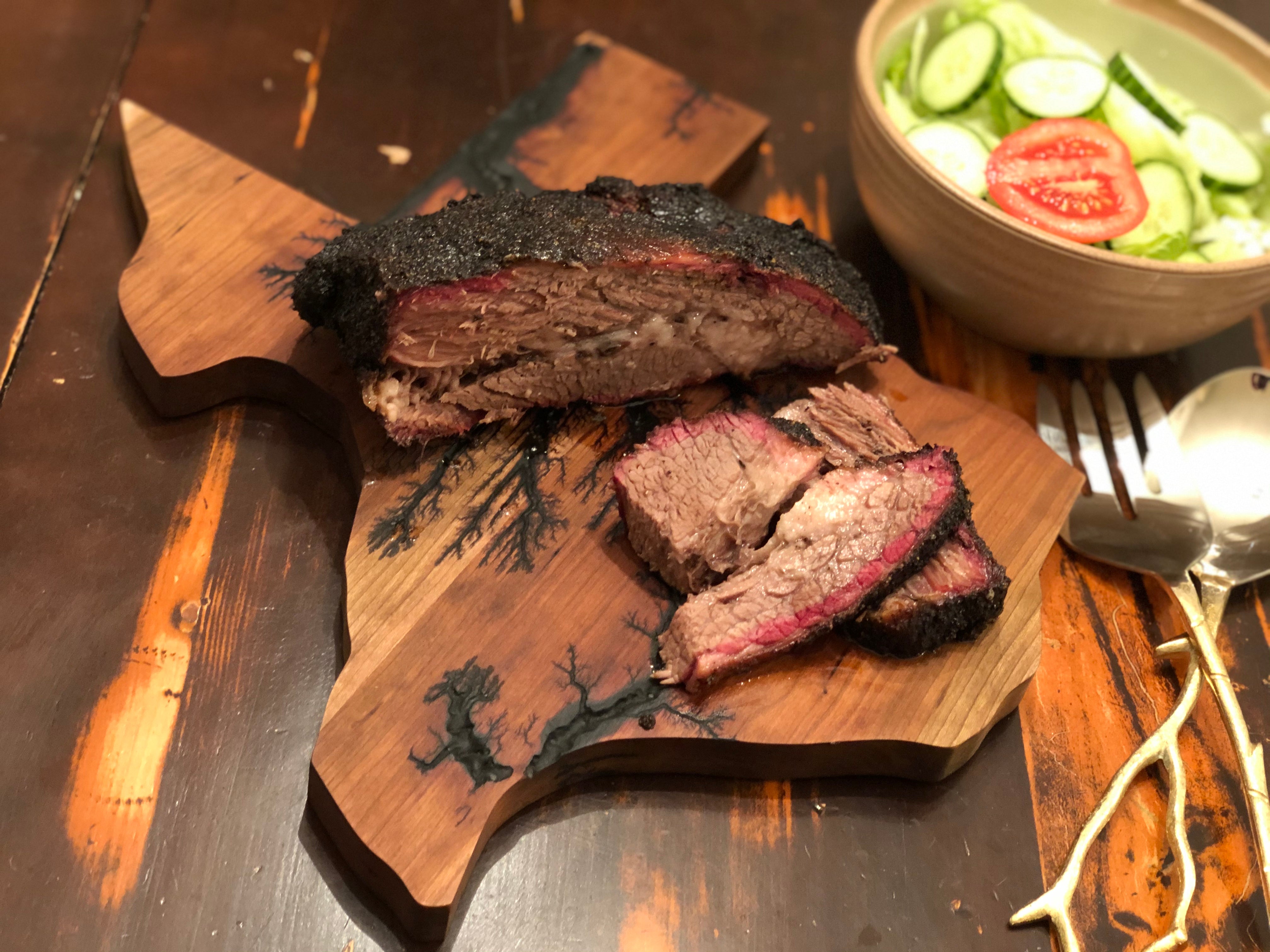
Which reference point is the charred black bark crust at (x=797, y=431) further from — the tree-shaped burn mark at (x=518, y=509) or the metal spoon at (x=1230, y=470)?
the metal spoon at (x=1230, y=470)

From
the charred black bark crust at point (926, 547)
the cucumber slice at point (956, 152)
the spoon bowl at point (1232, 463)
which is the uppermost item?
the cucumber slice at point (956, 152)

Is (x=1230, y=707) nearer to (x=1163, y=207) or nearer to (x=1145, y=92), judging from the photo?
(x=1163, y=207)

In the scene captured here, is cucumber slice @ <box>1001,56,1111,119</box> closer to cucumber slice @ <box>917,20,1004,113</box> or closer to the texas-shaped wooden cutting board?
cucumber slice @ <box>917,20,1004,113</box>

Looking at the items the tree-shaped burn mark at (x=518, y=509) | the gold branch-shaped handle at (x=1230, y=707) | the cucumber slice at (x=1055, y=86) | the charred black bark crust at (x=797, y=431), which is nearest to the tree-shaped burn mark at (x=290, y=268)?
the tree-shaped burn mark at (x=518, y=509)

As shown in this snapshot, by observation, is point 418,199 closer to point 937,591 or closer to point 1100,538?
point 937,591

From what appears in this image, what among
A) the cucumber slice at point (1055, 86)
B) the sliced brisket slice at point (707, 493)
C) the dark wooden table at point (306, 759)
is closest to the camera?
the dark wooden table at point (306, 759)

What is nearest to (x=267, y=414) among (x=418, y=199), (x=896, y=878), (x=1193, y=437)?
(x=418, y=199)
